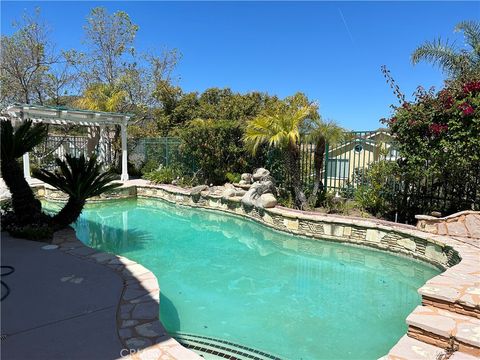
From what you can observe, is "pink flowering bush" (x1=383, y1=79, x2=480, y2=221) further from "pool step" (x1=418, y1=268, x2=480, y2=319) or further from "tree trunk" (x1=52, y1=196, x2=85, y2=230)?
"tree trunk" (x1=52, y1=196, x2=85, y2=230)

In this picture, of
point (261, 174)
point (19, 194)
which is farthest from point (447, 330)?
point (261, 174)

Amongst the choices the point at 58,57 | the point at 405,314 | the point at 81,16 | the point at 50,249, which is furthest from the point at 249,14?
the point at 81,16

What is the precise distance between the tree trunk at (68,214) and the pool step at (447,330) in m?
6.93

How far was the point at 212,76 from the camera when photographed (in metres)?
24.9

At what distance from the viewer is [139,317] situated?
3654 mm

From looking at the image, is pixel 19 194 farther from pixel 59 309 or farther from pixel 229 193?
pixel 229 193

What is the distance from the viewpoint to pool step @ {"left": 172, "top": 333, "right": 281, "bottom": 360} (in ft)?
12.5

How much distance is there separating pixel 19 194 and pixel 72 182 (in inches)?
41.6

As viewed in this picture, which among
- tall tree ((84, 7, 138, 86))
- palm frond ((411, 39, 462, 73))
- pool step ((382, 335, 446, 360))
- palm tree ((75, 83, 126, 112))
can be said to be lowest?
pool step ((382, 335, 446, 360))

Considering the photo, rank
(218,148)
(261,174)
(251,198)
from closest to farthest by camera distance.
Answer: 1. (251,198)
2. (261,174)
3. (218,148)

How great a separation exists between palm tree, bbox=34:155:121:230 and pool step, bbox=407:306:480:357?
6696mm

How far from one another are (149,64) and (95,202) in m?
15.2

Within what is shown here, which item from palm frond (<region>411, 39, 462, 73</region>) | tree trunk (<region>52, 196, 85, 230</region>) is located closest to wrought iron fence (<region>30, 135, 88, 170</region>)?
tree trunk (<region>52, 196, 85, 230</region>)

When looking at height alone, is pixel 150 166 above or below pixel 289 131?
below
